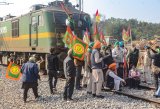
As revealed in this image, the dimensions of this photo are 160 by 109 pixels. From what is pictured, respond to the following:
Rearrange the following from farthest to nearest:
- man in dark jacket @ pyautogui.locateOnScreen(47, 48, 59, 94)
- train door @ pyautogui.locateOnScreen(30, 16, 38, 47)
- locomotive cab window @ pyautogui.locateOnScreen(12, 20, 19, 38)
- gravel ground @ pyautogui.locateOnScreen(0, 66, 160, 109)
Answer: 1. locomotive cab window @ pyautogui.locateOnScreen(12, 20, 19, 38)
2. train door @ pyautogui.locateOnScreen(30, 16, 38, 47)
3. man in dark jacket @ pyautogui.locateOnScreen(47, 48, 59, 94)
4. gravel ground @ pyautogui.locateOnScreen(0, 66, 160, 109)

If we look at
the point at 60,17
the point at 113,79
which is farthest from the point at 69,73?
the point at 60,17

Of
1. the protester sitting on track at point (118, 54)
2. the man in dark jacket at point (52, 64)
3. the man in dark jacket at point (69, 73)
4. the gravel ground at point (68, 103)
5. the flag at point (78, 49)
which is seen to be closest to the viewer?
the gravel ground at point (68, 103)

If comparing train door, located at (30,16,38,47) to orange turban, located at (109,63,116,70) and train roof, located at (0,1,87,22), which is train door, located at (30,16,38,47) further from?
orange turban, located at (109,63,116,70)

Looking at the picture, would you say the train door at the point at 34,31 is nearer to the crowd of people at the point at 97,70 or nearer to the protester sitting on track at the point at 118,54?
the crowd of people at the point at 97,70

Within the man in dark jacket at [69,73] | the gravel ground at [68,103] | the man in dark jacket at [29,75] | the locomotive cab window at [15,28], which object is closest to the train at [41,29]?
the locomotive cab window at [15,28]

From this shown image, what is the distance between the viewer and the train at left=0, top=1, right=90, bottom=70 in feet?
49.7

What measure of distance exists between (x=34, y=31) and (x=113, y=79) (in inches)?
246

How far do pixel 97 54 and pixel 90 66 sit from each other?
107 centimetres

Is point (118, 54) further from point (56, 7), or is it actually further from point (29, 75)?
point (56, 7)

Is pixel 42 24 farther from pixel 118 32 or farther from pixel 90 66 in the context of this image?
pixel 118 32

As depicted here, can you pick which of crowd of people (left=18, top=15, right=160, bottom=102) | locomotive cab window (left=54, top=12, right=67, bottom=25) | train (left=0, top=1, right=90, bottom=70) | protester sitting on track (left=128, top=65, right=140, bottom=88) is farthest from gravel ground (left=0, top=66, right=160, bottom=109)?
locomotive cab window (left=54, top=12, right=67, bottom=25)

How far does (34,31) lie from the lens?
1634cm

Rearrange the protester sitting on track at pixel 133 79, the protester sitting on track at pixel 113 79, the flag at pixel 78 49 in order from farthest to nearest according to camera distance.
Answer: the protester sitting on track at pixel 133 79 → the protester sitting on track at pixel 113 79 → the flag at pixel 78 49

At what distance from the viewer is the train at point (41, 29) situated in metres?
15.1
